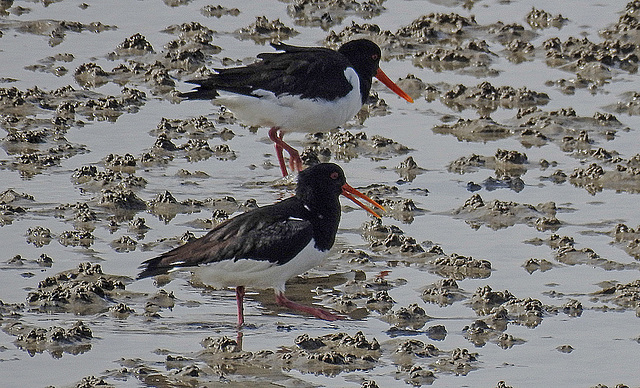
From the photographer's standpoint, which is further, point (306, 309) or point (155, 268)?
point (306, 309)

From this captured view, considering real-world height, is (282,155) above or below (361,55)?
below

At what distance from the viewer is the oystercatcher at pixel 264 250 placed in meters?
7.44

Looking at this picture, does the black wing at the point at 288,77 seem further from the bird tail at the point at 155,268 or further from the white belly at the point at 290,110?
the bird tail at the point at 155,268

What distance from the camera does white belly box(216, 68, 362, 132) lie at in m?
→ 9.95

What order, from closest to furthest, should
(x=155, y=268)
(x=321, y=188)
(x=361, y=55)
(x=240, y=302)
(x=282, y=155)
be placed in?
(x=155, y=268), (x=240, y=302), (x=321, y=188), (x=282, y=155), (x=361, y=55)

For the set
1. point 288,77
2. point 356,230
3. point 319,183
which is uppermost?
point 288,77

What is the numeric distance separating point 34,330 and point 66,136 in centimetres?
380

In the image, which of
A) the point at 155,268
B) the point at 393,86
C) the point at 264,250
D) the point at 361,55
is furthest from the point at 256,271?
the point at 393,86

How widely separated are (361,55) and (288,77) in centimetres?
118

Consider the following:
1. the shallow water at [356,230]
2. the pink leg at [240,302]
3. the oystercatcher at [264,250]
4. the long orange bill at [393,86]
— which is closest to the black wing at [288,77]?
the shallow water at [356,230]

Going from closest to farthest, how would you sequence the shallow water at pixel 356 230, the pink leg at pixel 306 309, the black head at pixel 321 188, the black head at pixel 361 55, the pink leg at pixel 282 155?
the shallow water at pixel 356 230 < the pink leg at pixel 306 309 < the black head at pixel 321 188 < the pink leg at pixel 282 155 < the black head at pixel 361 55

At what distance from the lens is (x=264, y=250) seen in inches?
296

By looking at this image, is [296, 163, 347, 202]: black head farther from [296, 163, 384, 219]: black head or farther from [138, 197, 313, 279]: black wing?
[138, 197, 313, 279]: black wing

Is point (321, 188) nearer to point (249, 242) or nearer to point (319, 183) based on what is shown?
point (319, 183)
